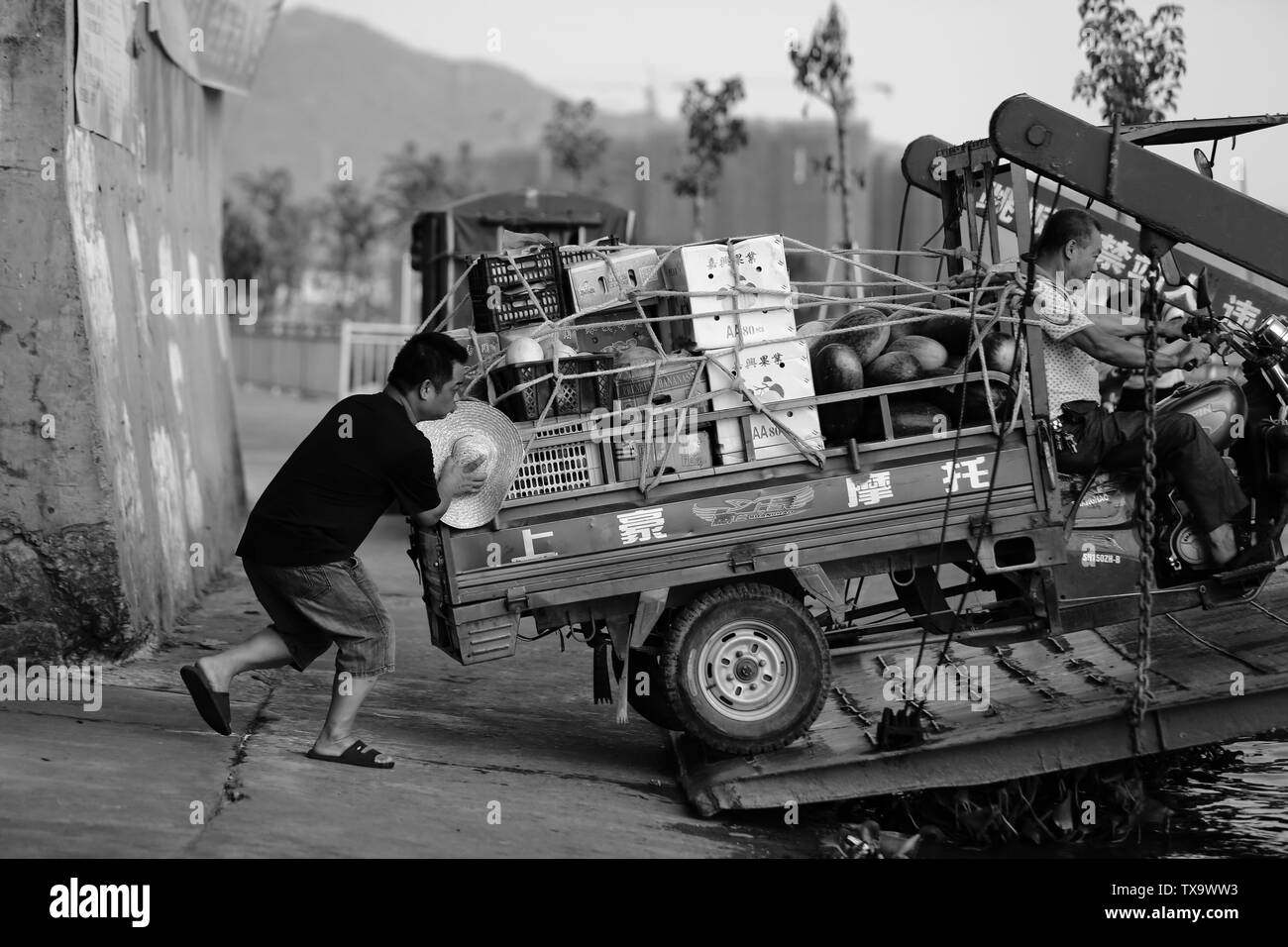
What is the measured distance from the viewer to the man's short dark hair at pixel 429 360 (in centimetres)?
599

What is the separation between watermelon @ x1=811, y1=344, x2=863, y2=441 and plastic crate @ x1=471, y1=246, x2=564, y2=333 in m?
1.23

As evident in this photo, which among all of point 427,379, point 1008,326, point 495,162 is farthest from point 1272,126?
point 495,162

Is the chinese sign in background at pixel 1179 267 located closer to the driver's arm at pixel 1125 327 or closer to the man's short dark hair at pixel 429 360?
the driver's arm at pixel 1125 327

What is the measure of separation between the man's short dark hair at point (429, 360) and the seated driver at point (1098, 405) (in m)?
2.58

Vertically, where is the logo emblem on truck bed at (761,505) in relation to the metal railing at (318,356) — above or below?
above

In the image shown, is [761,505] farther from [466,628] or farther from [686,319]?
[466,628]

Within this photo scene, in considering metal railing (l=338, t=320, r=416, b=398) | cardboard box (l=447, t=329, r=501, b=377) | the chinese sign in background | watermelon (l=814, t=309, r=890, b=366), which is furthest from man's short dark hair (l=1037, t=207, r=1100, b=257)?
metal railing (l=338, t=320, r=416, b=398)

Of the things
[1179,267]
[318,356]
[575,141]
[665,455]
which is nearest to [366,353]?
[318,356]

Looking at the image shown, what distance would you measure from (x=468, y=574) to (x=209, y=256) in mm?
7725

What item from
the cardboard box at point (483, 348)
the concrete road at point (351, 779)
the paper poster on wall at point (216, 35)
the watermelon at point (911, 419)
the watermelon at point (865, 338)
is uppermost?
the paper poster on wall at point (216, 35)

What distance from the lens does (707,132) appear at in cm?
1948

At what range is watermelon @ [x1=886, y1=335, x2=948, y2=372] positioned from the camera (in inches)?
254

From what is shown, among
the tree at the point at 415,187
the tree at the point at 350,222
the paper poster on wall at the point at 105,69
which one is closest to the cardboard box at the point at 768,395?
the paper poster on wall at the point at 105,69

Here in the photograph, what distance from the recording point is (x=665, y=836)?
228 inches
